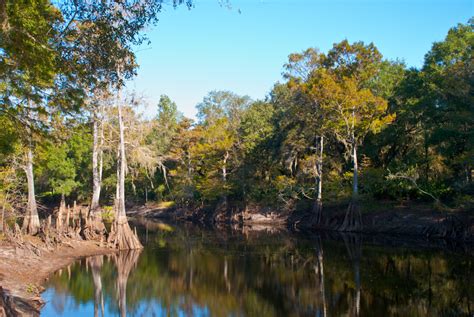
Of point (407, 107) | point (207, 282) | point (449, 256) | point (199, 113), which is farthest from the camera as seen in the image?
point (199, 113)

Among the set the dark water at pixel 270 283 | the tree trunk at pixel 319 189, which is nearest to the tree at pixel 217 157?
the tree trunk at pixel 319 189

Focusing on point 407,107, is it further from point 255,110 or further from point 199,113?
point 199,113

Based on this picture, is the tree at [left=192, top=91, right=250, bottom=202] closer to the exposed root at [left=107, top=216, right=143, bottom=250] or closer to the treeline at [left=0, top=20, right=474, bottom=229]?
the treeline at [left=0, top=20, right=474, bottom=229]

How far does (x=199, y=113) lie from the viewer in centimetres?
7844

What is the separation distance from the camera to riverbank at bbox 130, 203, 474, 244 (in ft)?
84.8

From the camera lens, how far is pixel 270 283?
16.2m

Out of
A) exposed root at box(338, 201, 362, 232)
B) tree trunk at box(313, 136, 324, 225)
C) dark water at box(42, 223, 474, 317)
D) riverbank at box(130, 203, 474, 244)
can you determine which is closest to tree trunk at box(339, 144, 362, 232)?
exposed root at box(338, 201, 362, 232)

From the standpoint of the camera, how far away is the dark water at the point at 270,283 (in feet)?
41.7

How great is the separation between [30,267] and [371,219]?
23361 millimetres

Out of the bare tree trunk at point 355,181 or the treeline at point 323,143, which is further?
the bare tree trunk at point 355,181

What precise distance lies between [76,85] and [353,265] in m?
13.4

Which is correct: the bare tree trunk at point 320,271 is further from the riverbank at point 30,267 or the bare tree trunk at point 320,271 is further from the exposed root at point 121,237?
the exposed root at point 121,237

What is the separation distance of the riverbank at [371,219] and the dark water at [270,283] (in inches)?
167

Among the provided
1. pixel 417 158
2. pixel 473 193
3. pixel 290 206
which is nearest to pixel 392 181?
pixel 417 158
